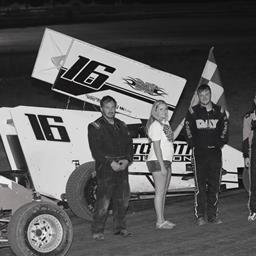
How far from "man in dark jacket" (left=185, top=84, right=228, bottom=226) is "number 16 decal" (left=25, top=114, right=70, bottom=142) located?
1449 millimetres

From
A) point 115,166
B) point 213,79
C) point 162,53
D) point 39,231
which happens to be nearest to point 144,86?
point 213,79

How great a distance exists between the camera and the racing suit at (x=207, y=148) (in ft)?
29.7

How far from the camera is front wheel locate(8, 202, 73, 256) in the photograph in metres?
7.39

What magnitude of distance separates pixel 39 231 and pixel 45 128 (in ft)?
7.06

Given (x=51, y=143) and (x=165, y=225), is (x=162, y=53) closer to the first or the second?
(x=51, y=143)

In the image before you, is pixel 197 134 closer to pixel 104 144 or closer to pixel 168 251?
pixel 104 144

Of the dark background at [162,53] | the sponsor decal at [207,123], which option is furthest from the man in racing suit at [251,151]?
the dark background at [162,53]

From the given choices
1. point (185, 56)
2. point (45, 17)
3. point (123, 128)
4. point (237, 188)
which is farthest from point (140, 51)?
point (45, 17)

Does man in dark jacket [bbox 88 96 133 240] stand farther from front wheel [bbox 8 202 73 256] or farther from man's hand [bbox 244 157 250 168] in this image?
man's hand [bbox 244 157 250 168]

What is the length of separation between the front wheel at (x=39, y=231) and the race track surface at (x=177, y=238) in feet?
0.84

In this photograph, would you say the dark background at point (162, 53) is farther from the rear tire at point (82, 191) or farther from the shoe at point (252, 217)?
the shoe at point (252, 217)

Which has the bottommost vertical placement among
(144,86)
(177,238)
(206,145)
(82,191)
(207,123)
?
(177,238)

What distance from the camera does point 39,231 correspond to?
25.0 feet

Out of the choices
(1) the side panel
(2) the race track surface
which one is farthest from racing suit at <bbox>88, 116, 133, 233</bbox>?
(1) the side panel
